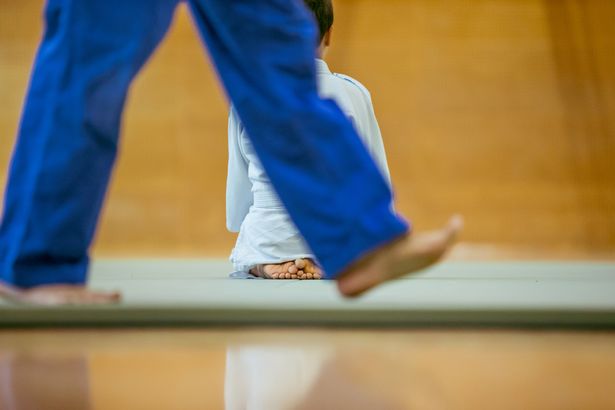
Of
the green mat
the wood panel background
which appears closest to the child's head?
the green mat

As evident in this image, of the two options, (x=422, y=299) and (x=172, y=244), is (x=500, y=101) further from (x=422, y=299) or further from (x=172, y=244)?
(x=422, y=299)

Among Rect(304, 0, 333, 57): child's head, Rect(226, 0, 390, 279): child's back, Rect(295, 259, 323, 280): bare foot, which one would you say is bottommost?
Rect(295, 259, 323, 280): bare foot

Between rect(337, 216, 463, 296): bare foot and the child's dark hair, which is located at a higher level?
the child's dark hair

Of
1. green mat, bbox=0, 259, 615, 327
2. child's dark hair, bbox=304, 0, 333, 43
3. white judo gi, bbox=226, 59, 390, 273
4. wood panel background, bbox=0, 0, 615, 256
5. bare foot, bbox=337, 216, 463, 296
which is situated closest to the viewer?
bare foot, bbox=337, 216, 463, 296

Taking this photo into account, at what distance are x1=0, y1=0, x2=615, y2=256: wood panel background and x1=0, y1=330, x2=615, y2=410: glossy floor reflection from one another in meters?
2.49

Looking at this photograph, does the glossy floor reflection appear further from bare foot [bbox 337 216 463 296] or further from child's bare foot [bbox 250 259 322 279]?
child's bare foot [bbox 250 259 322 279]

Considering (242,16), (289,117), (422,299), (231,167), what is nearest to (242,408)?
(289,117)

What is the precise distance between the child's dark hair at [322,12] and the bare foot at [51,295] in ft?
4.17

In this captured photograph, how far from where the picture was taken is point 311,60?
89 cm

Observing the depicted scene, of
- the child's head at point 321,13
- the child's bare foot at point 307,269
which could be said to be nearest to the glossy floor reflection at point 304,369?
the child's bare foot at point 307,269

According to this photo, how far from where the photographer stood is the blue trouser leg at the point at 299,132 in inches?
32.7

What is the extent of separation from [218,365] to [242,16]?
0.48m

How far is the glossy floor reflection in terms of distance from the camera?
85cm

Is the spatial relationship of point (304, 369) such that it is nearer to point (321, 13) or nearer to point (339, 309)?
point (339, 309)
